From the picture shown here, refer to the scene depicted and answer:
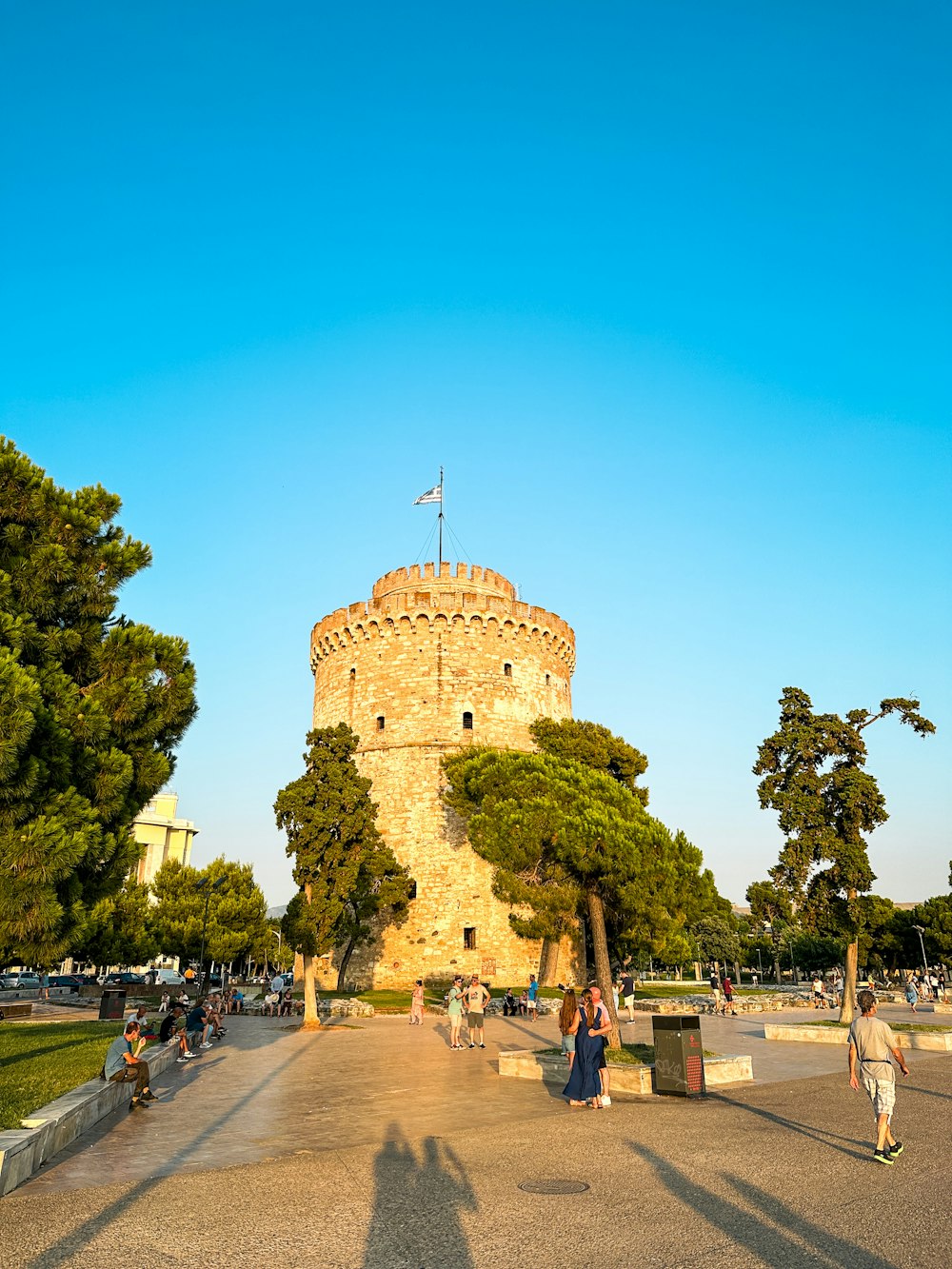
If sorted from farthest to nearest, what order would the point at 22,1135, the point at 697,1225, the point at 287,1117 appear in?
the point at 287,1117 → the point at 22,1135 → the point at 697,1225

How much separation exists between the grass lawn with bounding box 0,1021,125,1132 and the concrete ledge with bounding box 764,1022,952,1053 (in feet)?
49.7

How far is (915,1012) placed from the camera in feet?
102

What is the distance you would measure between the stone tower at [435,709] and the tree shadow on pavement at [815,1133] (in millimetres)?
24750

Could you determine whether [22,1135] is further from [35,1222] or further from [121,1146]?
[121,1146]

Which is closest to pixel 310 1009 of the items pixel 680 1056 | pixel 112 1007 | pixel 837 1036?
pixel 112 1007

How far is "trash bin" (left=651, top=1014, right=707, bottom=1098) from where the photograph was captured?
11.7m

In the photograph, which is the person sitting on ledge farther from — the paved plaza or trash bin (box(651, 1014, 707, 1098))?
trash bin (box(651, 1014, 707, 1098))

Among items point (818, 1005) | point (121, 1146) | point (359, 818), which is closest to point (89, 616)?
point (121, 1146)

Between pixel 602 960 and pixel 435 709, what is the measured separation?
2110 centimetres

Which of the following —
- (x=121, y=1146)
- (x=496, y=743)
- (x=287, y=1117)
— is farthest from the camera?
(x=496, y=743)

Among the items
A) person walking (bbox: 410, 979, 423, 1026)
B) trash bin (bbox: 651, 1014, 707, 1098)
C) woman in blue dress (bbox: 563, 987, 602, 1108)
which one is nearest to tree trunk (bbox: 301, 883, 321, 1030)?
person walking (bbox: 410, 979, 423, 1026)

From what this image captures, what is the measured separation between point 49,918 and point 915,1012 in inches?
1214

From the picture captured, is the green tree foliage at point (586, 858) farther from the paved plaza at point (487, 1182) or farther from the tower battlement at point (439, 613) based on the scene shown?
the tower battlement at point (439, 613)

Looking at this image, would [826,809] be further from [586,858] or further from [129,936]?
[129,936]
